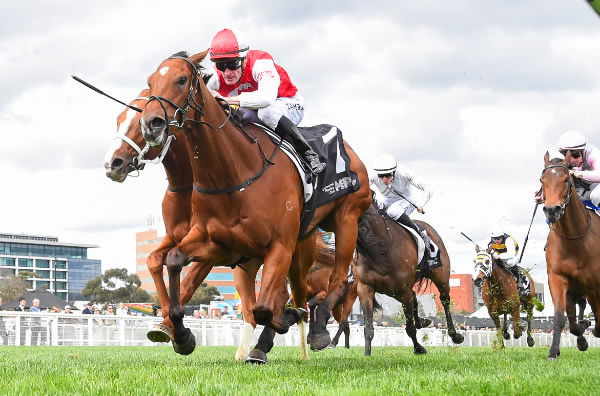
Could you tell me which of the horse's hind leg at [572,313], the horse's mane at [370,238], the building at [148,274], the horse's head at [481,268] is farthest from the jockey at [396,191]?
the building at [148,274]

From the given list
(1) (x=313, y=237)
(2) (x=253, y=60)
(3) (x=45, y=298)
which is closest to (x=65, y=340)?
(1) (x=313, y=237)

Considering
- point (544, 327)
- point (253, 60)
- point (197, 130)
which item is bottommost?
point (544, 327)

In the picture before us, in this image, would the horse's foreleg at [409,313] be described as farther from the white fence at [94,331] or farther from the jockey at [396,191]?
the white fence at [94,331]

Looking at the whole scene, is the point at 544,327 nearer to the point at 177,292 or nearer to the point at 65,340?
the point at 65,340

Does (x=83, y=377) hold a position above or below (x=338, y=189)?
below

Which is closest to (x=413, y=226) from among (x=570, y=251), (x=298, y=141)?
(x=570, y=251)

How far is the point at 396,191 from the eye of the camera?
1220cm

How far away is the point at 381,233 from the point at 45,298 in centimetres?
2796

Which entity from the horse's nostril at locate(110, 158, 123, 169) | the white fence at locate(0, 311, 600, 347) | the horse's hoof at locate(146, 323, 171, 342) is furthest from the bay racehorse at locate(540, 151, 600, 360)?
the white fence at locate(0, 311, 600, 347)

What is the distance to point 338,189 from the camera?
7.70 metres

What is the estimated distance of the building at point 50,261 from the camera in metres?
147

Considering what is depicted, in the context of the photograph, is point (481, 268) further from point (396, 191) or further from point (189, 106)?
point (189, 106)

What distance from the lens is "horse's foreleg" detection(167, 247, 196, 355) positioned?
6.24 meters

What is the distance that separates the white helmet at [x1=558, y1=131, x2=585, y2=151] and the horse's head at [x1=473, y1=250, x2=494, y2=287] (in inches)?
219
